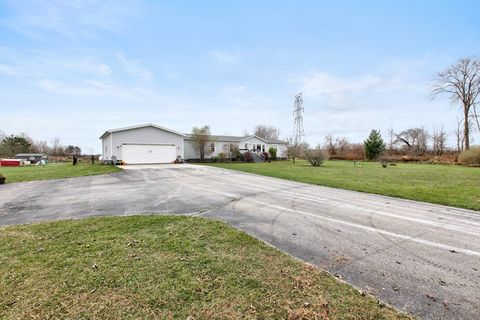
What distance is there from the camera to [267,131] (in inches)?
2376

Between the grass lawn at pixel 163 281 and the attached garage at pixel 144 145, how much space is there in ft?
66.4

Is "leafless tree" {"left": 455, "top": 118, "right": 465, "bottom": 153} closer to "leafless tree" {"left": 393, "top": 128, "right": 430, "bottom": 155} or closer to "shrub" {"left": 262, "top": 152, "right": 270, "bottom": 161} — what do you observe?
"leafless tree" {"left": 393, "top": 128, "right": 430, "bottom": 155}

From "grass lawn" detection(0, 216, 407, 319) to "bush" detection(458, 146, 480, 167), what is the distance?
32.6m

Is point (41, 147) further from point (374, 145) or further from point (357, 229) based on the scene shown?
point (357, 229)

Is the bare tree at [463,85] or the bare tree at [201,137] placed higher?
the bare tree at [463,85]

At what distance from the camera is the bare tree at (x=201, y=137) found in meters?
28.1

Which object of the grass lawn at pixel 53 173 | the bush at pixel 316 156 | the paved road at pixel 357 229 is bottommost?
the paved road at pixel 357 229

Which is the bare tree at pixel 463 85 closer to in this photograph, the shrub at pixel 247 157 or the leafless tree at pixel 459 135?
the leafless tree at pixel 459 135

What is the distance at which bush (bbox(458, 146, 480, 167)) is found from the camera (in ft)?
81.4

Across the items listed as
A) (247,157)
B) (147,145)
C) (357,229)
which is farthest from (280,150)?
(357,229)

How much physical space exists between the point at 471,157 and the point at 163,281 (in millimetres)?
34440

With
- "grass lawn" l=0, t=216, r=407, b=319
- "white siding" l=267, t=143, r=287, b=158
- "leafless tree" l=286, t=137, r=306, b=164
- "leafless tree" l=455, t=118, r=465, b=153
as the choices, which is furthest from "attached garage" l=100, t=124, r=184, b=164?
"leafless tree" l=455, t=118, r=465, b=153

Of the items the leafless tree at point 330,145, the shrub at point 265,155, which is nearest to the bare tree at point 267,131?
the leafless tree at point 330,145

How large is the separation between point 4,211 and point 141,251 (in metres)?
5.16
